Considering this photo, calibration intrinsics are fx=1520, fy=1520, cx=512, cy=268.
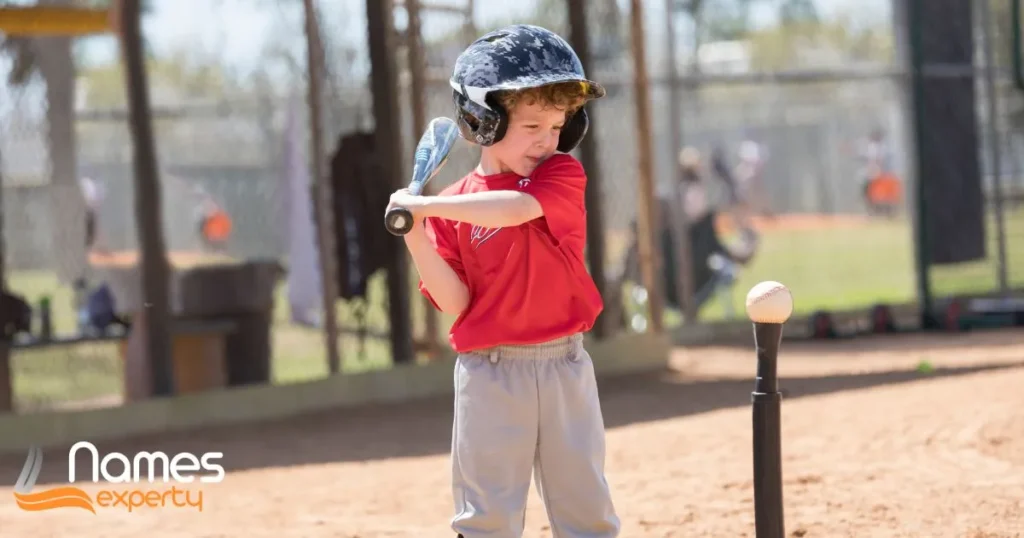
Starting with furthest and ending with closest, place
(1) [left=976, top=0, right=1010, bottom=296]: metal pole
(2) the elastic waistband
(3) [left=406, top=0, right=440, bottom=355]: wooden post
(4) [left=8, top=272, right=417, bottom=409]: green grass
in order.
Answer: (1) [left=976, top=0, right=1010, bottom=296]: metal pole → (3) [left=406, top=0, right=440, bottom=355]: wooden post → (4) [left=8, top=272, right=417, bottom=409]: green grass → (2) the elastic waistband

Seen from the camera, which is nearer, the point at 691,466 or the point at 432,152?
the point at 432,152

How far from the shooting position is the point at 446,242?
163 inches

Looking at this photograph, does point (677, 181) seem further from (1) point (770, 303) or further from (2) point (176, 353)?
(1) point (770, 303)

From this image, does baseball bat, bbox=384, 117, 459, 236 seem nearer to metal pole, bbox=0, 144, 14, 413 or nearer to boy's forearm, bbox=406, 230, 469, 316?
boy's forearm, bbox=406, 230, 469, 316

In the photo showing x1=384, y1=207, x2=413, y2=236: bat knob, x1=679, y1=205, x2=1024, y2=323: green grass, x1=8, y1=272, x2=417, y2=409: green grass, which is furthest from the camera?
x1=679, y1=205, x2=1024, y2=323: green grass

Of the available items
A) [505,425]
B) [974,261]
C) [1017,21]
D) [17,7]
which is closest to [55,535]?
[505,425]

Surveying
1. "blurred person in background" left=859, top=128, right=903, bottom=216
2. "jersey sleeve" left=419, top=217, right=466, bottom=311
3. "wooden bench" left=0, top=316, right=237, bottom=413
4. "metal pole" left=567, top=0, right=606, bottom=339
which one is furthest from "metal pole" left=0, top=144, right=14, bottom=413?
"blurred person in background" left=859, top=128, right=903, bottom=216

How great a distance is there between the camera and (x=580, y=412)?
4043 millimetres

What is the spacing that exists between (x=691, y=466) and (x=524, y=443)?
2996 mm

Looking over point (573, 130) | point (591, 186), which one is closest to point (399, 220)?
point (573, 130)

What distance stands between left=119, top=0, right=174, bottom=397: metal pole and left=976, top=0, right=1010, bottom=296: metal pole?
7980mm

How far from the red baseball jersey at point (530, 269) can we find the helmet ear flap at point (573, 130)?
0.37 ft

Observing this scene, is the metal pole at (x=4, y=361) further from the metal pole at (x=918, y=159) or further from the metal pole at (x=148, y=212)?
the metal pole at (x=918, y=159)

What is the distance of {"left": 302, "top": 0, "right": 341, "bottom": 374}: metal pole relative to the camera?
32.1 feet
